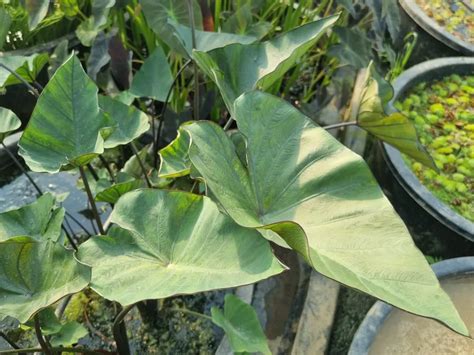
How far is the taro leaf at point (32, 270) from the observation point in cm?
80

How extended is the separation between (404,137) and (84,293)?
898 mm

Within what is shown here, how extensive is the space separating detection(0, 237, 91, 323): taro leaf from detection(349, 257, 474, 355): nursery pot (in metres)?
0.67

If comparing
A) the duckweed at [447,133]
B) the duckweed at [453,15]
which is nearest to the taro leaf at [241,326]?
the duckweed at [447,133]

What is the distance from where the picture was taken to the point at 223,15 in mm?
1806

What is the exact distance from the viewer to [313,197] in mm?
862

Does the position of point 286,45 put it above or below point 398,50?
above

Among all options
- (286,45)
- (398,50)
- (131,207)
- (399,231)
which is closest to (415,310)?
(399,231)

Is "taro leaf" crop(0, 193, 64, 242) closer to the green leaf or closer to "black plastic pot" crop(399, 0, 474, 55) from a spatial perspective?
the green leaf

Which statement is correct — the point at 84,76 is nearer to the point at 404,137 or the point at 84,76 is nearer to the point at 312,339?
the point at 404,137

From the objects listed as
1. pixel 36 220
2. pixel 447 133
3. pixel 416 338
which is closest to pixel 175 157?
pixel 36 220

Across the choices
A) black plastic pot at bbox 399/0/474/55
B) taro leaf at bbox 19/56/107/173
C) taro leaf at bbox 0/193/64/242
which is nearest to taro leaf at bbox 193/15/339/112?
taro leaf at bbox 19/56/107/173

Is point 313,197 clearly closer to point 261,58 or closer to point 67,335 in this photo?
point 261,58

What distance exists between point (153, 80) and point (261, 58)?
39 centimetres

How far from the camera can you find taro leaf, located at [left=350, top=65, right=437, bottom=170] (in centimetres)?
105
